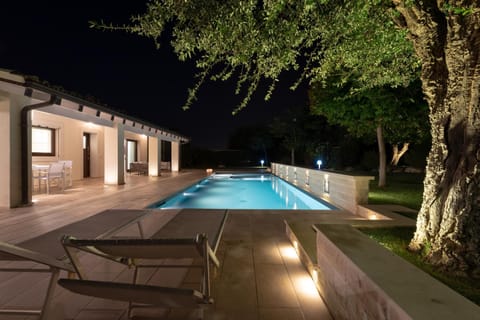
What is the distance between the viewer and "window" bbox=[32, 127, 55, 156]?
1086 centimetres

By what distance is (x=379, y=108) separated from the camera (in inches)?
374

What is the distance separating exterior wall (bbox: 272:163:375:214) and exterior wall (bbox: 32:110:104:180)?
971 centimetres

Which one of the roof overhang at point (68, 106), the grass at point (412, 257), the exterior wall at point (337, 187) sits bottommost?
the grass at point (412, 257)

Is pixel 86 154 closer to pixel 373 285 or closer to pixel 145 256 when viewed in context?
pixel 145 256

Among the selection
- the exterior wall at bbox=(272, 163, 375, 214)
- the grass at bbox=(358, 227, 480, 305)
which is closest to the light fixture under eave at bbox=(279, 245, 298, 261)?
the grass at bbox=(358, 227, 480, 305)

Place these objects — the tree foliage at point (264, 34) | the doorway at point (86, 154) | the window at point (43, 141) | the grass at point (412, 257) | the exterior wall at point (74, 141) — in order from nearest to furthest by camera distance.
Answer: the grass at point (412, 257), the tree foliage at point (264, 34), the window at point (43, 141), the exterior wall at point (74, 141), the doorway at point (86, 154)

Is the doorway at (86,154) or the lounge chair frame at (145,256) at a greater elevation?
the doorway at (86,154)

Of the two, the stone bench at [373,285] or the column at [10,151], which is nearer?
the stone bench at [373,285]

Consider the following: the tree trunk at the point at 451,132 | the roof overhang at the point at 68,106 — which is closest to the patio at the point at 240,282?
the tree trunk at the point at 451,132

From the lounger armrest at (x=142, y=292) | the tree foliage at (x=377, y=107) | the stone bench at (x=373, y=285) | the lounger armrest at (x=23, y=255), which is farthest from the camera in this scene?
the tree foliage at (x=377, y=107)

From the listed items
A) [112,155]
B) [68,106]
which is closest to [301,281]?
[68,106]

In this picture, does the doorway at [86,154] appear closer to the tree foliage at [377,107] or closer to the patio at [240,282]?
the patio at [240,282]

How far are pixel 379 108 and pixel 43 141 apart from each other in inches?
483

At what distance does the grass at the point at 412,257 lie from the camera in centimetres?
268
